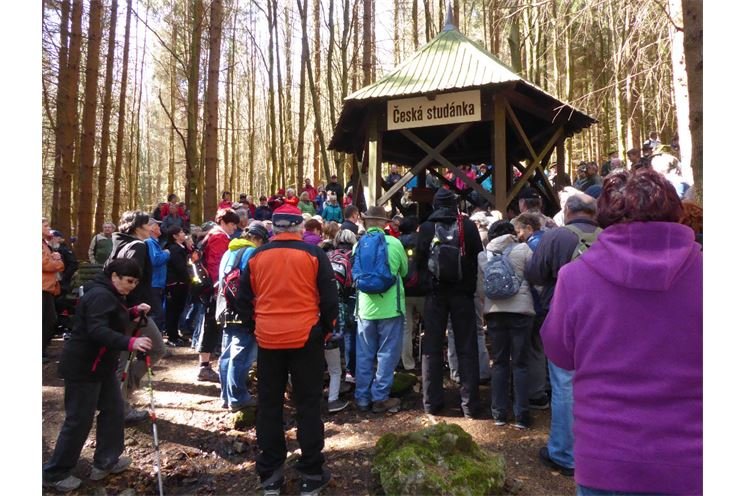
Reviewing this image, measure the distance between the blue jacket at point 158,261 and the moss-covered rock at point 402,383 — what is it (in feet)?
11.6

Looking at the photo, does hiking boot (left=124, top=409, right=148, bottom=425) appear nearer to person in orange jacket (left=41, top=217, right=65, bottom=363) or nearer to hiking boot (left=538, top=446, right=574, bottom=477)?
person in orange jacket (left=41, top=217, right=65, bottom=363)

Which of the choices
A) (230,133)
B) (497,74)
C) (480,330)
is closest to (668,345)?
(480,330)

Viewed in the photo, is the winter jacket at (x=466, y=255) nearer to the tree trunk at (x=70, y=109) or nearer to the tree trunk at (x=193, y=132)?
the tree trunk at (x=193, y=132)

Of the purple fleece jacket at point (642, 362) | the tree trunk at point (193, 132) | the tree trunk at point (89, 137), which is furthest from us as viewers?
the tree trunk at point (89, 137)

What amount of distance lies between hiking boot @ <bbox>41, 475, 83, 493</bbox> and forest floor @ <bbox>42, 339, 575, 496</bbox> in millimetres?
81

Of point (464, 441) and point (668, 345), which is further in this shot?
point (464, 441)

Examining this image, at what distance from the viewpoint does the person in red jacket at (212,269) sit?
668cm

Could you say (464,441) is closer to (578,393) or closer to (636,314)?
(578,393)

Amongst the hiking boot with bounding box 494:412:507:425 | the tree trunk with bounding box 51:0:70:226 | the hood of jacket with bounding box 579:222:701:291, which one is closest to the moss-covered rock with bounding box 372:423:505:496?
the hiking boot with bounding box 494:412:507:425

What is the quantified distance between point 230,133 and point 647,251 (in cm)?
3512

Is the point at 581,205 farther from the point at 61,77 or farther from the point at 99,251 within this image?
the point at 61,77

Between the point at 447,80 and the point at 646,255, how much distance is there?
6.32 m

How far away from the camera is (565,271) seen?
206 centimetres

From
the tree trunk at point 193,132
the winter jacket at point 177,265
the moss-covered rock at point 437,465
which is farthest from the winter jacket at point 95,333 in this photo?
the tree trunk at point 193,132
